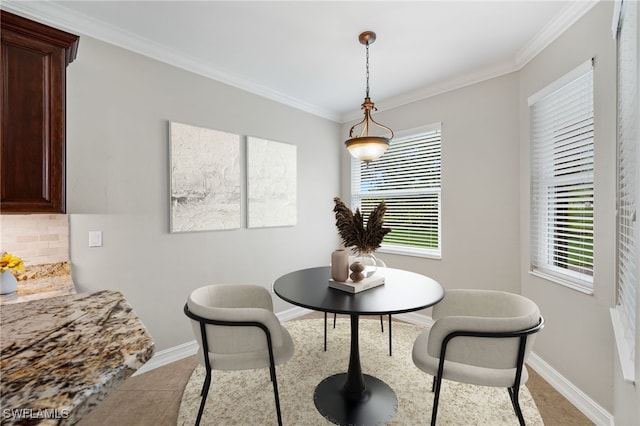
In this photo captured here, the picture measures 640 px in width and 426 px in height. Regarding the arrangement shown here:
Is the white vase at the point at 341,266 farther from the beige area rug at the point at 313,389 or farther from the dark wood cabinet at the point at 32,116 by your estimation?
the dark wood cabinet at the point at 32,116

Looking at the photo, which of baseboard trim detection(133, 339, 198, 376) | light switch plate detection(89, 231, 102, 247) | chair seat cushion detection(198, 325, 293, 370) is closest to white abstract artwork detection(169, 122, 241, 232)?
light switch plate detection(89, 231, 102, 247)

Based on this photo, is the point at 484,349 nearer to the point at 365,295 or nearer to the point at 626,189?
the point at 365,295

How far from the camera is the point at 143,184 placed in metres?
2.43

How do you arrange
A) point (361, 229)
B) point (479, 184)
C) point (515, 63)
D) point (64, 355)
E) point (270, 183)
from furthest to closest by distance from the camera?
point (270, 183), point (479, 184), point (515, 63), point (361, 229), point (64, 355)

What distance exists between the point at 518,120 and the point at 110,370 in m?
3.25

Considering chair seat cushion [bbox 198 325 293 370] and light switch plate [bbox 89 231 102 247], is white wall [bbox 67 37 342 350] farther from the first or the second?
chair seat cushion [bbox 198 325 293 370]

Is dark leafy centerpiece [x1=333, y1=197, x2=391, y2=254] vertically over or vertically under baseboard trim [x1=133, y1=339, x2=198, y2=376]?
over

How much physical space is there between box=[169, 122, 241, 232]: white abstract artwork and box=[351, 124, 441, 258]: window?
1833 millimetres

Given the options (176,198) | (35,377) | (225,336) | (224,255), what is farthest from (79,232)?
(35,377)

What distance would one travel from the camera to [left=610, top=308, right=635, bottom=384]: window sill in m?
1.19

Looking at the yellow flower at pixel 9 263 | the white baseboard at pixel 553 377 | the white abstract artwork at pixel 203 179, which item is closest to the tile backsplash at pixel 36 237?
the yellow flower at pixel 9 263

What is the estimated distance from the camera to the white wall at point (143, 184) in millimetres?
2141

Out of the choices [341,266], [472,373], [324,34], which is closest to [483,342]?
[472,373]

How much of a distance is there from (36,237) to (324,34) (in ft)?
8.06
